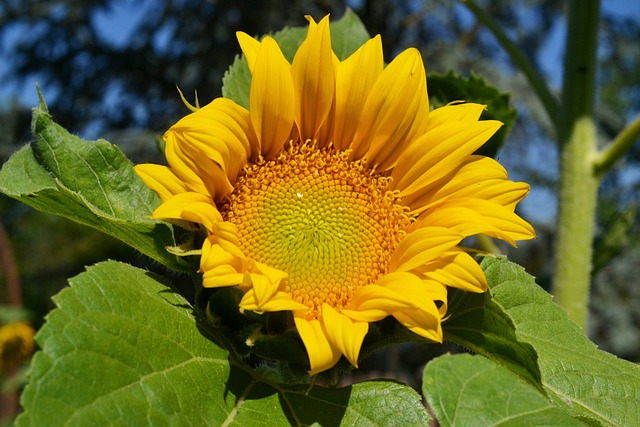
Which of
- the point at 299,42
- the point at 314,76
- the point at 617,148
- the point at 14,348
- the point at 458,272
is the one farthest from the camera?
the point at 14,348

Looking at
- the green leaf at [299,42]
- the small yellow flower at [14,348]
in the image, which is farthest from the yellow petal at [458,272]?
the small yellow flower at [14,348]

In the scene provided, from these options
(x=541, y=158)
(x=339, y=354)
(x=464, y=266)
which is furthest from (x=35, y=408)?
(x=541, y=158)

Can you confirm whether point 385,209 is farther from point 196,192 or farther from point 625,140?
point 625,140

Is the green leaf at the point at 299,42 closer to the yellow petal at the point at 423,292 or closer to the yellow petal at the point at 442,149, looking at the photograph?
the yellow petal at the point at 442,149

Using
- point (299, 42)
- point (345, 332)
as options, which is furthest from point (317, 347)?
point (299, 42)

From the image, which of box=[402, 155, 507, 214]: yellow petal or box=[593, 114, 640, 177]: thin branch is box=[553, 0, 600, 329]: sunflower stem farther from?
box=[402, 155, 507, 214]: yellow petal

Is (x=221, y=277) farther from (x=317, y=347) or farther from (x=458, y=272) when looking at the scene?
(x=458, y=272)
